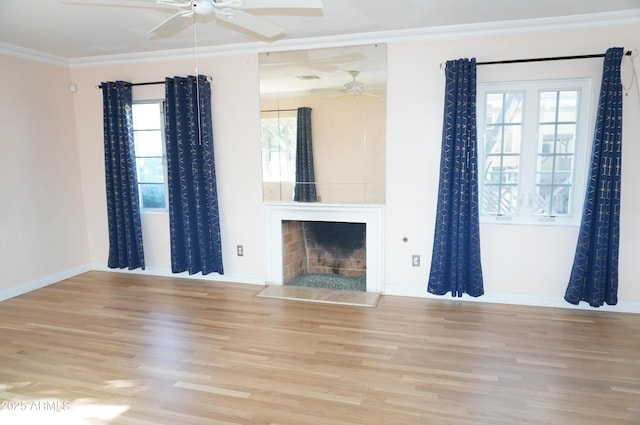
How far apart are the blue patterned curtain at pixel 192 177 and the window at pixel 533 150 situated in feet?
9.16

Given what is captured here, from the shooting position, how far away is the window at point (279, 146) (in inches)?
167

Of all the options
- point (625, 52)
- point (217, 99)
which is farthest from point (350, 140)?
point (625, 52)

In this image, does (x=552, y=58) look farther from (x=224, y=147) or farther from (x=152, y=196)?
(x=152, y=196)

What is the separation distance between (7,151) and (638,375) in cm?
576

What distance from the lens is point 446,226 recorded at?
3771 mm

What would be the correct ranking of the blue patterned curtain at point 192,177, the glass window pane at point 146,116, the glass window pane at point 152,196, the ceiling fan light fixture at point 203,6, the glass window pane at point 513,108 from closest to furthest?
the ceiling fan light fixture at point 203,6 → the glass window pane at point 513,108 → the blue patterned curtain at point 192,177 → the glass window pane at point 146,116 → the glass window pane at point 152,196

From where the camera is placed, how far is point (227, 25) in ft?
11.6

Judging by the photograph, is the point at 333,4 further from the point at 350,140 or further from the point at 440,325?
the point at 440,325

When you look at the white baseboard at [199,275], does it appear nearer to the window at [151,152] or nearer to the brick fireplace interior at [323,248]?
the brick fireplace interior at [323,248]

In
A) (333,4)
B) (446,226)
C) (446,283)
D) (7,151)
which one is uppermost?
(333,4)

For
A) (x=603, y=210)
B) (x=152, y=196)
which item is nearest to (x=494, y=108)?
(x=603, y=210)

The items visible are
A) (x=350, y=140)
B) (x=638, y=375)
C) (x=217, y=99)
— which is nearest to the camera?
(x=638, y=375)

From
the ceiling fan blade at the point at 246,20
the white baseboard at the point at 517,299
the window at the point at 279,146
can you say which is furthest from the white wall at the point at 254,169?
the ceiling fan blade at the point at 246,20

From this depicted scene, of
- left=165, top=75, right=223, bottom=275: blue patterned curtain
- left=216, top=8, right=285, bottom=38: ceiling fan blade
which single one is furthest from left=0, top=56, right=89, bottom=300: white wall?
left=216, top=8, right=285, bottom=38: ceiling fan blade
